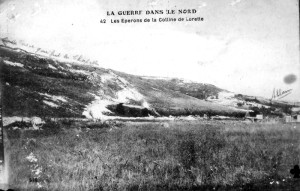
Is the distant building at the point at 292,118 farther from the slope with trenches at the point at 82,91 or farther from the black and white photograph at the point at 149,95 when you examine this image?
the slope with trenches at the point at 82,91

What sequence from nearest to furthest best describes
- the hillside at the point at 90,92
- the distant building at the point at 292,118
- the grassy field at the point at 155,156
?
the grassy field at the point at 155,156, the distant building at the point at 292,118, the hillside at the point at 90,92

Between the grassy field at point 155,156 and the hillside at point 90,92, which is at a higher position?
the hillside at point 90,92

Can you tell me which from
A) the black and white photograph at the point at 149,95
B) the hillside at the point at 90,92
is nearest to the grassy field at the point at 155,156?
the black and white photograph at the point at 149,95

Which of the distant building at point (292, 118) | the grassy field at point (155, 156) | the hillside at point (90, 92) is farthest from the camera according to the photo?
the hillside at point (90, 92)

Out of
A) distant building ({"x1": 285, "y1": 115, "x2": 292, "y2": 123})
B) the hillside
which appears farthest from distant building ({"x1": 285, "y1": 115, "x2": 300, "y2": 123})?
the hillside

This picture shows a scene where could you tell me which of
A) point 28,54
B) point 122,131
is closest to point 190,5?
point 122,131

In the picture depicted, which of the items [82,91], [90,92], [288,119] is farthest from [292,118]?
[82,91]

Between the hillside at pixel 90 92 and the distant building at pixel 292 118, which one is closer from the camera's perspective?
the distant building at pixel 292 118
